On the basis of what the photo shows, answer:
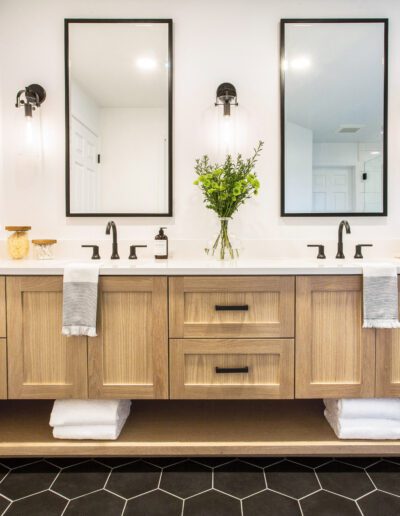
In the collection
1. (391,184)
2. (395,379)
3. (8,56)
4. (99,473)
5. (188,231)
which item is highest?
(8,56)

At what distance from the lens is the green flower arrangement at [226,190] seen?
1.83 metres

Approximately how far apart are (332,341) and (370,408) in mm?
326

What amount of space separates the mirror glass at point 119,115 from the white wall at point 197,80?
2.2 inches

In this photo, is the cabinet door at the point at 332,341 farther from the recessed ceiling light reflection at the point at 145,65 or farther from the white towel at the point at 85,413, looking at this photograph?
the recessed ceiling light reflection at the point at 145,65

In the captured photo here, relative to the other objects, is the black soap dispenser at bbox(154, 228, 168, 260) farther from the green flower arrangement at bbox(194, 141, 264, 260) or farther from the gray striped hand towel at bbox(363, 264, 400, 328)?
the gray striped hand towel at bbox(363, 264, 400, 328)

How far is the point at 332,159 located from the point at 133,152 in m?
1.05

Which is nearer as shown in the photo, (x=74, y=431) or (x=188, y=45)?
(x=74, y=431)

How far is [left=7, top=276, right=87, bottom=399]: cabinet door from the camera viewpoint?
5.16 feet

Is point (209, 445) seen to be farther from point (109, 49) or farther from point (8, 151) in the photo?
point (109, 49)

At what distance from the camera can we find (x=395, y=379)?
157cm
